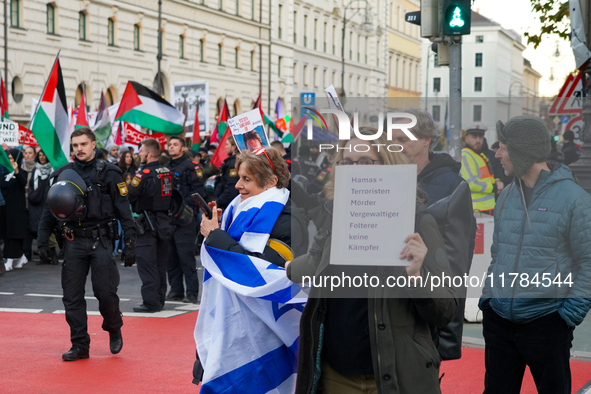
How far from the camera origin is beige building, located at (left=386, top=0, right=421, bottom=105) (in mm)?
75625

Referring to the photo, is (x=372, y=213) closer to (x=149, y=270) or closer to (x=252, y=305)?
(x=252, y=305)

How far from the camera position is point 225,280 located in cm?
438

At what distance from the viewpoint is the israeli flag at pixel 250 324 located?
4332 millimetres

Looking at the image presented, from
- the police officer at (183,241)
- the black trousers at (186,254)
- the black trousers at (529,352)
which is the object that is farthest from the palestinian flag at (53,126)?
the black trousers at (529,352)

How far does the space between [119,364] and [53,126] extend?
14.1 ft

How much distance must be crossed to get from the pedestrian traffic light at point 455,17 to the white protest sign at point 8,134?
9.12 m

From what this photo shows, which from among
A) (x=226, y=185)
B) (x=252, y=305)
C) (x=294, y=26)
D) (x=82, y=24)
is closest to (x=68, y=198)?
(x=252, y=305)

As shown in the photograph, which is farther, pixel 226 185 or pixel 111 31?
pixel 111 31

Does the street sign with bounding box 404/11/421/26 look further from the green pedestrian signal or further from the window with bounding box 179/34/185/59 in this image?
the window with bounding box 179/34/185/59

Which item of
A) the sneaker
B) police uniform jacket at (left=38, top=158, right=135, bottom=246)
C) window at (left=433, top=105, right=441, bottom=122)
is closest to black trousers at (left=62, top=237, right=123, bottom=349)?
police uniform jacket at (left=38, top=158, right=135, bottom=246)

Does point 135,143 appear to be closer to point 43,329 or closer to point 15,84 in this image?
point 43,329

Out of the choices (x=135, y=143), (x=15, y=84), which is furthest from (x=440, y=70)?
(x=135, y=143)

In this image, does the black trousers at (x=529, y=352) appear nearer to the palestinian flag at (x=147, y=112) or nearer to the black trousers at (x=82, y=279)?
the black trousers at (x=82, y=279)

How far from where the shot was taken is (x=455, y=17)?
7555mm
